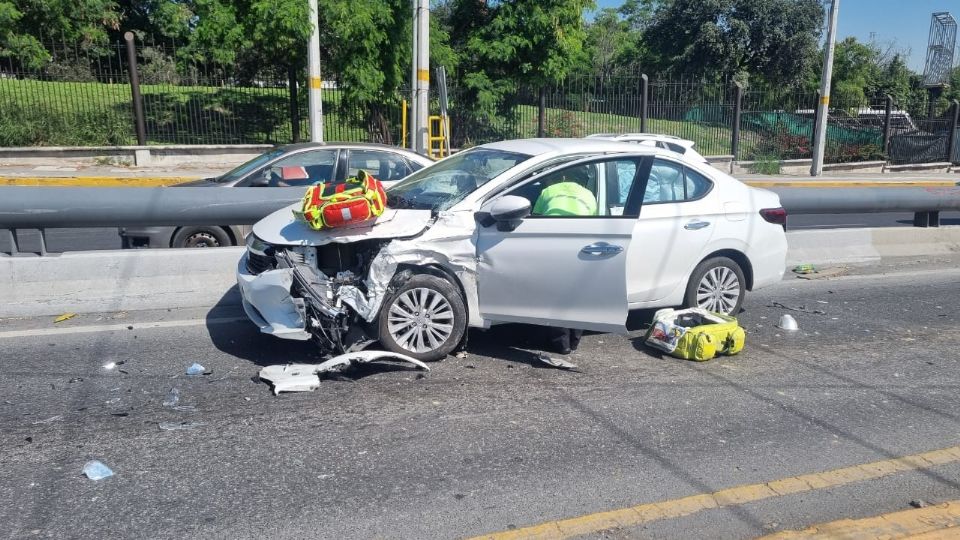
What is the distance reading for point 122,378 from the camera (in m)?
5.46

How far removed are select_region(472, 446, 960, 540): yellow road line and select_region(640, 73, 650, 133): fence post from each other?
20.2 meters

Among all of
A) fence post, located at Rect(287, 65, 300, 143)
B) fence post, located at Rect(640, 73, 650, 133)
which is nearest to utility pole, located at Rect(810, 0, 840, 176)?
fence post, located at Rect(640, 73, 650, 133)

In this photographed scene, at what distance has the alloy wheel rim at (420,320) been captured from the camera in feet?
19.0

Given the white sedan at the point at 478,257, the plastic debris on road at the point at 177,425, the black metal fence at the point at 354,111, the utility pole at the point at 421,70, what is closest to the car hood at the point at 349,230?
the white sedan at the point at 478,257

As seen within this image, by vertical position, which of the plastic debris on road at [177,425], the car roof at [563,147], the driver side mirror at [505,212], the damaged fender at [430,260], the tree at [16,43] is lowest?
the plastic debris on road at [177,425]

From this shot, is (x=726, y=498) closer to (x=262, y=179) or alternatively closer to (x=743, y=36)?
(x=262, y=179)

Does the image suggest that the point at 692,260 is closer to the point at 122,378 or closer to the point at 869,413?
the point at 869,413

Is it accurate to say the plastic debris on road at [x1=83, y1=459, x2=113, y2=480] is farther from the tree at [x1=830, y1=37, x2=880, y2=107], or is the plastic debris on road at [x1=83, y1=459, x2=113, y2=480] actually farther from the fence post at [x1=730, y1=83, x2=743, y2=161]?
the tree at [x1=830, y1=37, x2=880, y2=107]

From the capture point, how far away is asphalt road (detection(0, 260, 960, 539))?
3797 millimetres

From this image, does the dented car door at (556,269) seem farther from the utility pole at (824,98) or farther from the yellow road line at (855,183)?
the utility pole at (824,98)

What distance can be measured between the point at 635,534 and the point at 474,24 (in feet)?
75.0

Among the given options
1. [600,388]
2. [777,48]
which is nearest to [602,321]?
[600,388]

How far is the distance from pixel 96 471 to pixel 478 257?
2932mm

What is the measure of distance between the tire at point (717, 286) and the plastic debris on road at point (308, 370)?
264 cm
